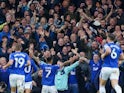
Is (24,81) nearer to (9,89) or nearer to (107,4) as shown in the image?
(9,89)

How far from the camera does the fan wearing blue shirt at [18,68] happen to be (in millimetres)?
19375

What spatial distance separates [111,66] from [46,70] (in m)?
2.03

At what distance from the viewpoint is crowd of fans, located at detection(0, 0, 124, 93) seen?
2036 centimetres

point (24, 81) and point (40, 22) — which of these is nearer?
point (24, 81)

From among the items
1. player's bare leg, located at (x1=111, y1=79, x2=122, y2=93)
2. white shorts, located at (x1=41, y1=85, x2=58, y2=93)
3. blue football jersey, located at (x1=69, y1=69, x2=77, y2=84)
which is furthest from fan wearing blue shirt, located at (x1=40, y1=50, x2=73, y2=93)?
player's bare leg, located at (x1=111, y1=79, x2=122, y2=93)

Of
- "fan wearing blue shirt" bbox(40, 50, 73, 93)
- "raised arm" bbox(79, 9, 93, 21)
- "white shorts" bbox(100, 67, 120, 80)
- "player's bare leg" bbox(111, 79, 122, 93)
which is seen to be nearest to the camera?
"player's bare leg" bbox(111, 79, 122, 93)

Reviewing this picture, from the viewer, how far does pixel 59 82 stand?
20.0m

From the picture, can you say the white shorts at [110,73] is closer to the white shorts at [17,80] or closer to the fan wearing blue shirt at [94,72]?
the fan wearing blue shirt at [94,72]

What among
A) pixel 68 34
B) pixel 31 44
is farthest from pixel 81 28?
pixel 31 44

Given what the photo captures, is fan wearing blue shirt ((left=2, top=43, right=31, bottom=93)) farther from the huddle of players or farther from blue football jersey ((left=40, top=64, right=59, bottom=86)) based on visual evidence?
blue football jersey ((left=40, top=64, right=59, bottom=86))

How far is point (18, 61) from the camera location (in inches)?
765

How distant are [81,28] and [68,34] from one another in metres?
0.50

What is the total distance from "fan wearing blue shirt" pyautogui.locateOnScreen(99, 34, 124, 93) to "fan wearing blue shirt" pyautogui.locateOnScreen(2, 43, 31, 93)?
2.29 metres

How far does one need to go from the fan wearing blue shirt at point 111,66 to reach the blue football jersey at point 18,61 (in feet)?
7.79
